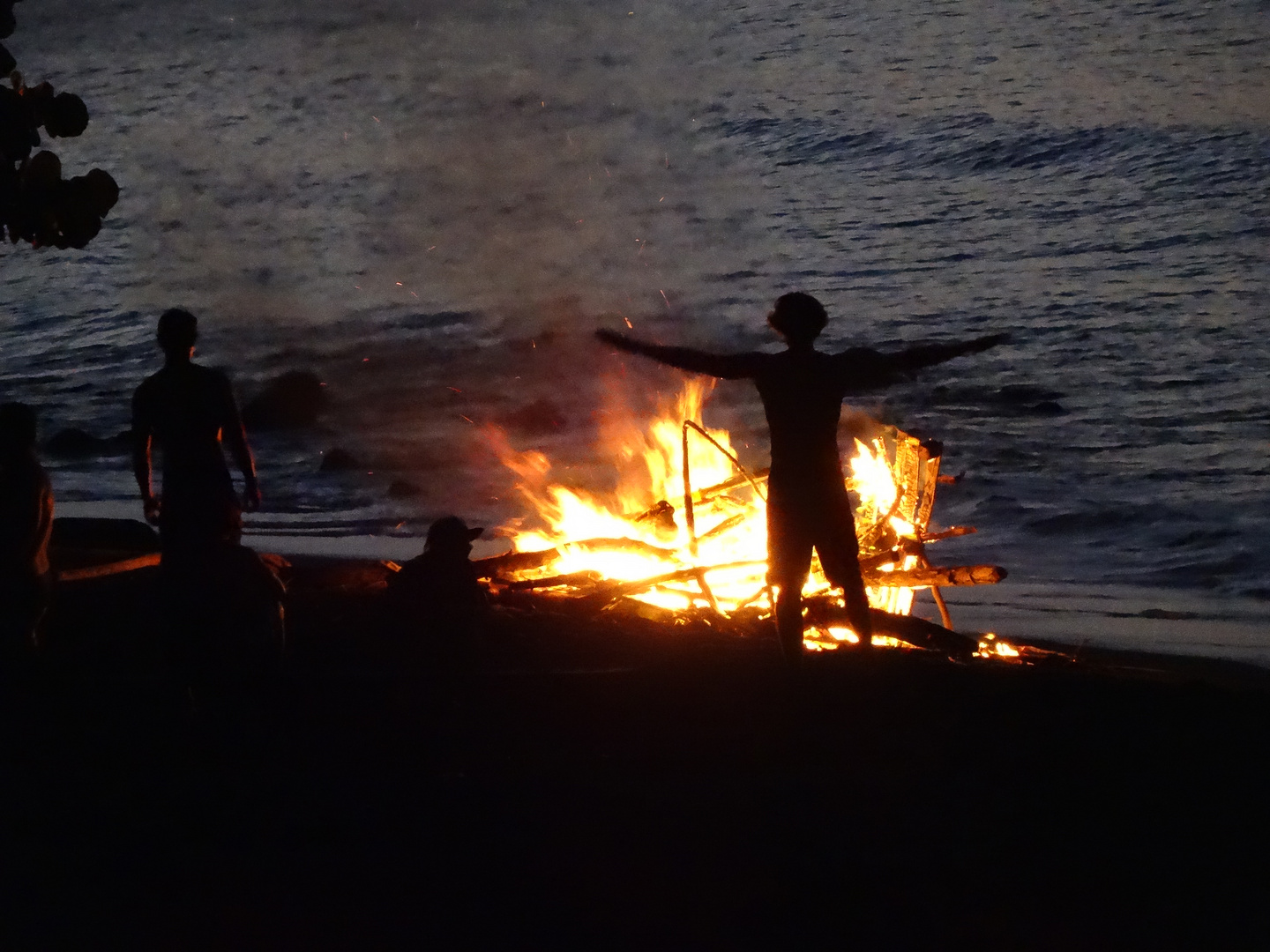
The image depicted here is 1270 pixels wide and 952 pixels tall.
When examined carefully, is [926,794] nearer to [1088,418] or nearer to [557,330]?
[1088,418]

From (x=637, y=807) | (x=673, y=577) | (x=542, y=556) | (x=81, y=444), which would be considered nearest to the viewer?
(x=637, y=807)

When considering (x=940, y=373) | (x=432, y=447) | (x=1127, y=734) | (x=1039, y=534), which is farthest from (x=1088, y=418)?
(x=1127, y=734)

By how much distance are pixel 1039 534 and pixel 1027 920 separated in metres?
14.4

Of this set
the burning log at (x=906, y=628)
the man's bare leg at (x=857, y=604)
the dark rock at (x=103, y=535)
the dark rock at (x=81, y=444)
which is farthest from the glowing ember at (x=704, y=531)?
the dark rock at (x=81, y=444)

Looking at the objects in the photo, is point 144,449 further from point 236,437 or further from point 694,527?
point 694,527

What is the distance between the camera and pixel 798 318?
6.84 meters

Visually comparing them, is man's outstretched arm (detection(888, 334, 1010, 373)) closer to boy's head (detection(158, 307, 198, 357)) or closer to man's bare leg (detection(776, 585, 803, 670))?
man's bare leg (detection(776, 585, 803, 670))

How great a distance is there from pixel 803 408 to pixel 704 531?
161 inches

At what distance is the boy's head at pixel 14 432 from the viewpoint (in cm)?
719

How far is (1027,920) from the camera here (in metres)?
4.61

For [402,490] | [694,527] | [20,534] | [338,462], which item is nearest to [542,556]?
[694,527]

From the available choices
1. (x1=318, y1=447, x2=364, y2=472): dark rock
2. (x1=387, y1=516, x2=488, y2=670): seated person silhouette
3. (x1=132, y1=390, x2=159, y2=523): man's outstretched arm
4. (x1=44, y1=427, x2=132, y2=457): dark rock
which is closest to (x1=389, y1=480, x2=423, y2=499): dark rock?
(x1=318, y1=447, x2=364, y2=472): dark rock

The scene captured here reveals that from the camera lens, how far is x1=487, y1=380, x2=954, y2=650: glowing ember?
387 inches

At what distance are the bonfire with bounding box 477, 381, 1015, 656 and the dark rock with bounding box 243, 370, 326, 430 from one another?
63.5ft
